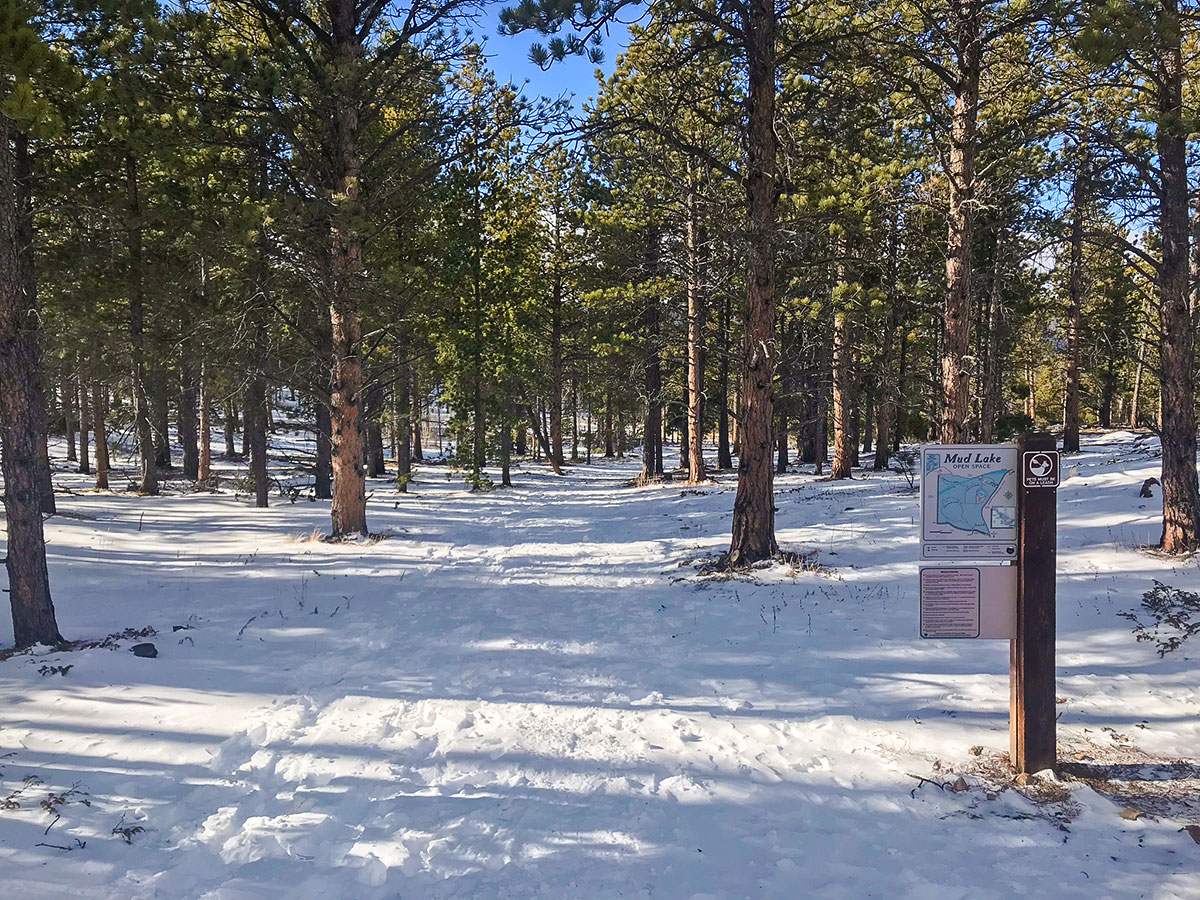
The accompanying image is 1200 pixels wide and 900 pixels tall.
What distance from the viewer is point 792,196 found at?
977 centimetres

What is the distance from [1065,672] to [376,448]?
84.1 feet

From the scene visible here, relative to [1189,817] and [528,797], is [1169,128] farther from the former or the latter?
[528,797]

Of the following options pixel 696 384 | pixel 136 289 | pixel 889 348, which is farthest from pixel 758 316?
pixel 136 289

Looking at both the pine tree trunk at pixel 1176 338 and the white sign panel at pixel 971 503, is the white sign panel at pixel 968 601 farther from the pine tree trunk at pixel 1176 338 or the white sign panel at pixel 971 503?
the pine tree trunk at pixel 1176 338

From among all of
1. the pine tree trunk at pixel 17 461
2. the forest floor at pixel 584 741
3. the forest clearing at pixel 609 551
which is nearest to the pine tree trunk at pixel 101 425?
the forest clearing at pixel 609 551

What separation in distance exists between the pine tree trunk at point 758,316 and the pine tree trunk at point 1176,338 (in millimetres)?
4562

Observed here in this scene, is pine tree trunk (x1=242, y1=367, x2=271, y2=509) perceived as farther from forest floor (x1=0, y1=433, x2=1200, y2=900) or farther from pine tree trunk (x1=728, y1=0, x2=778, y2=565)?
pine tree trunk (x1=728, y1=0, x2=778, y2=565)

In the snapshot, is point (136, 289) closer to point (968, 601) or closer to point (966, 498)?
point (966, 498)

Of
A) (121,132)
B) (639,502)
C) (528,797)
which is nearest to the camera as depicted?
(528,797)

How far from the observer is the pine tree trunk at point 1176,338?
820 cm

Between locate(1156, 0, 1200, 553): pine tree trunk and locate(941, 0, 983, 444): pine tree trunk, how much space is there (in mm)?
2074

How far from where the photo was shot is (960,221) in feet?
31.9

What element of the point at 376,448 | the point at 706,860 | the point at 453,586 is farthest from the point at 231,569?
the point at 376,448

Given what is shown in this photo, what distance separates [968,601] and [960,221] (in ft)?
24.8
